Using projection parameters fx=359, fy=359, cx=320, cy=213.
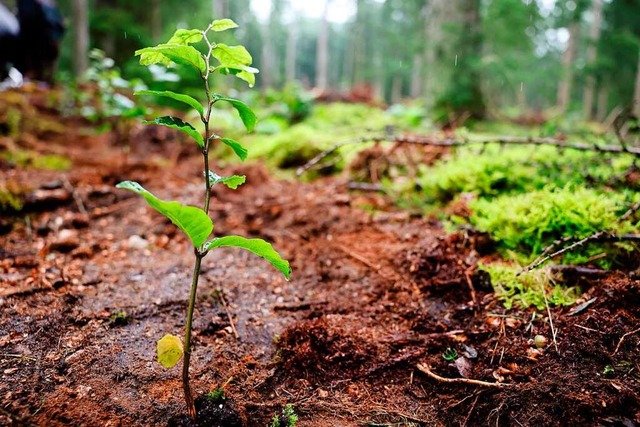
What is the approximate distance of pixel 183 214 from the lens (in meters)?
0.95

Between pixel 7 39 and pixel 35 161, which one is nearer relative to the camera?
pixel 7 39

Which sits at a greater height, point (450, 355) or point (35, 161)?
point (35, 161)

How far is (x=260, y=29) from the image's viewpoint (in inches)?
1537

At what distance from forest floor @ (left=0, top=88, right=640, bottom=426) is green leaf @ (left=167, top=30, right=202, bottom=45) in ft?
3.85

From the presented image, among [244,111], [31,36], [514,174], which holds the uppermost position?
[31,36]

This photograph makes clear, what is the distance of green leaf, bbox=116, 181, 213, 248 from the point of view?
0.89 meters

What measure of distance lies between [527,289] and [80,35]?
31.4ft

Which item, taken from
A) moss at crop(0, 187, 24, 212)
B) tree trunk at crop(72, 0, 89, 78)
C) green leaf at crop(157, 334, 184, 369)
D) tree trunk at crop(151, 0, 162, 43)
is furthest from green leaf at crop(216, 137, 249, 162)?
tree trunk at crop(151, 0, 162, 43)

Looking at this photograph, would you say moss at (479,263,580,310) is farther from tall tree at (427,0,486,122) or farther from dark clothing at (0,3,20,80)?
dark clothing at (0,3,20,80)

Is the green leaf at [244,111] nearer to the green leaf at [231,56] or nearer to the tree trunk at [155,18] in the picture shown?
the green leaf at [231,56]

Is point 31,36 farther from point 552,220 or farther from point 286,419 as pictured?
point 552,220

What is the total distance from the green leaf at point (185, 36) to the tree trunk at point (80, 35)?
27.8 feet

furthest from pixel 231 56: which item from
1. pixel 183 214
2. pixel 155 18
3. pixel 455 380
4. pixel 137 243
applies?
pixel 155 18

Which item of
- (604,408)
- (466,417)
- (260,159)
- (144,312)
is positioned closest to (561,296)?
(604,408)
